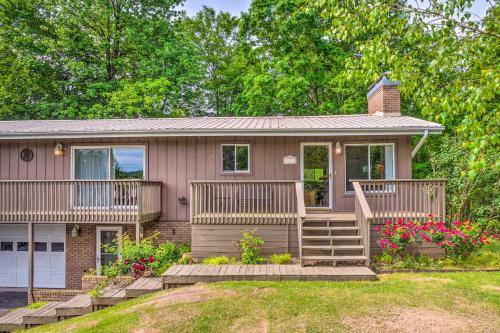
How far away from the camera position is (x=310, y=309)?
17.5 feet

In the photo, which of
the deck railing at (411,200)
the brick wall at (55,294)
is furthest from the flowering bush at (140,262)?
the deck railing at (411,200)

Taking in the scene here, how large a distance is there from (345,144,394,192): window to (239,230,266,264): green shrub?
11.2ft

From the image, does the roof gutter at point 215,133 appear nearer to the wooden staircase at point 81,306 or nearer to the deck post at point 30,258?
the deck post at point 30,258

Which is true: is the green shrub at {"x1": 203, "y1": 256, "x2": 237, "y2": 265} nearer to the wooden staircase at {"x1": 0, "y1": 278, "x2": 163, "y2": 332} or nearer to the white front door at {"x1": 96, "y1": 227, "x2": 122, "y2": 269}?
the wooden staircase at {"x1": 0, "y1": 278, "x2": 163, "y2": 332}

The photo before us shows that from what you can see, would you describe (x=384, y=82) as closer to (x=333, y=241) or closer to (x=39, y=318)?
(x=333, y=241)

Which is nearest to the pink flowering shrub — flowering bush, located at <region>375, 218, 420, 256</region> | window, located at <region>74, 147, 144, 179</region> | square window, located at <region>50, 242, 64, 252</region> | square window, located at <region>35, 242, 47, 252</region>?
flowering bush, located at <region>375, 218, 420, 256</region>

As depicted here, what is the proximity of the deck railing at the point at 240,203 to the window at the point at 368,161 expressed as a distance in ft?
7.72

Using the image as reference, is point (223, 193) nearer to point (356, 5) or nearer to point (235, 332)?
point (235, 332)

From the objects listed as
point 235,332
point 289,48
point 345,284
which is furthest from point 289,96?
point 235,332

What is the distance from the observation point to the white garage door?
1072 centimetres

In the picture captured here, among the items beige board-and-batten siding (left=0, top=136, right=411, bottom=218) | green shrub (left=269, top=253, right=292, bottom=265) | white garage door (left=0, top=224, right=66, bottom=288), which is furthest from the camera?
white garage door (left=0, top=224, right=66, bottom=288)

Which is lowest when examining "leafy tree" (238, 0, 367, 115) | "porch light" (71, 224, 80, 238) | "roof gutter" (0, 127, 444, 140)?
"porch light" (71, 224, 80, 238)

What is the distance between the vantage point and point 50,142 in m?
10.4

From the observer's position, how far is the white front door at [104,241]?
1041 cm
